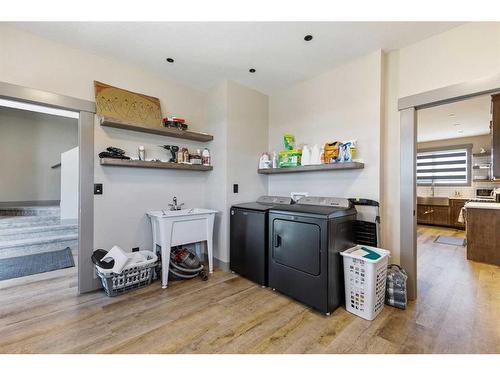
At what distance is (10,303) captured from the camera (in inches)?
81.0

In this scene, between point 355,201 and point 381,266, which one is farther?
point 355,201

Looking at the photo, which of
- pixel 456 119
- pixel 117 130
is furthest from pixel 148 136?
pixel 456 119

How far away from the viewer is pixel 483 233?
329 cm

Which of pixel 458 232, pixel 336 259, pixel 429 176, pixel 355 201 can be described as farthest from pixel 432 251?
pixel 429 176

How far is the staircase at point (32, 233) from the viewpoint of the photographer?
3357 millimetres

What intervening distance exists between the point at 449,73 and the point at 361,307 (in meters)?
2.17

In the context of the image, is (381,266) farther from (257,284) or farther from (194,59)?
(194,59)

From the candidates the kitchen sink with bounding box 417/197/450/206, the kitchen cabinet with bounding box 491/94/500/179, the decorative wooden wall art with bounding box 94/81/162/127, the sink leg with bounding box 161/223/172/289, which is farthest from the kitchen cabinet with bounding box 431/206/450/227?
the decorative wooden wall art with bounding box 94/81/162/127

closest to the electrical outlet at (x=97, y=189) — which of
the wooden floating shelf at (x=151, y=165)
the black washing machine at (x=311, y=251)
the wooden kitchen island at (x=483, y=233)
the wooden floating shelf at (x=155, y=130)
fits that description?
the wooden floating shelf at (x=151, y=165)

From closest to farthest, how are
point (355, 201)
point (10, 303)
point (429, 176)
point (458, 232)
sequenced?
point (10, 303) < point (355, 201) < point (458, 232) < point (429, 176)

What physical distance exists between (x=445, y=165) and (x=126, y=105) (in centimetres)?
770

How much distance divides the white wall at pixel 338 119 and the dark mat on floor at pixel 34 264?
3.11 m

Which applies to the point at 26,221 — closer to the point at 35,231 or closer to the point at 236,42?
the point at 35,231

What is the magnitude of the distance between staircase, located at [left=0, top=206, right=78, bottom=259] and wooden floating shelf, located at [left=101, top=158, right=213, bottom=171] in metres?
2.31
